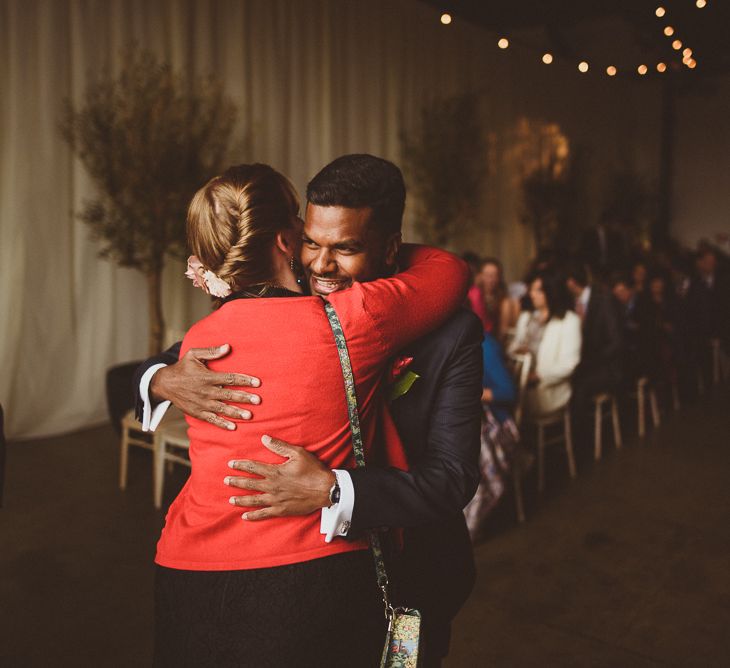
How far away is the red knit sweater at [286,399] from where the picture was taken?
109 cm

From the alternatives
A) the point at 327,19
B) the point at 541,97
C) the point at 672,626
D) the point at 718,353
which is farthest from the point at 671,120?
the point at 672,626

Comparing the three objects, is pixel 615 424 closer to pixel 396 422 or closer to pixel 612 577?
pixel 612 577

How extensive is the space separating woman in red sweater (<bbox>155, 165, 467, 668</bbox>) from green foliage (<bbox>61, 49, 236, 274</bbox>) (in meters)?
3.95

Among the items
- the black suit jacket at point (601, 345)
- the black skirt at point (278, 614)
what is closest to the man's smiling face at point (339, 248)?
the black skirt at point (278, 614)

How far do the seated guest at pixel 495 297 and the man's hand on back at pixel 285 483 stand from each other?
4.52 meters

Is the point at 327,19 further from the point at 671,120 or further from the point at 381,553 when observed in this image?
the point at 671,120

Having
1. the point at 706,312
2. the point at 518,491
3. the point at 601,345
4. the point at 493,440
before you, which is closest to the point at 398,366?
the point at 493,440

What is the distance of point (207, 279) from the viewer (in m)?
1.22

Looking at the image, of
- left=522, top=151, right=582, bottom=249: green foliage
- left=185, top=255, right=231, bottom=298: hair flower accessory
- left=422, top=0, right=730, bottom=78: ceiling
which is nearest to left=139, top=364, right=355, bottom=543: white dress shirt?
left=185, top=255, right=231, bottom=298: hair flower accessory

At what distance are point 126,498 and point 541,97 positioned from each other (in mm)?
8766

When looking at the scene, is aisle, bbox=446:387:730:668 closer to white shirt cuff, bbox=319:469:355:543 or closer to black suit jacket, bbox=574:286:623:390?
black suit jacket, bbox=574:286:623:390

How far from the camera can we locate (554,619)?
292cm

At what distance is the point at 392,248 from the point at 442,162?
7.05 metres

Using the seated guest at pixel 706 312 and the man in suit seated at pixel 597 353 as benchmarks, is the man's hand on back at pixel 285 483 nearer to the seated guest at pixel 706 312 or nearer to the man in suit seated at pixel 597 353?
the man in suit seated at pixel 597 353
